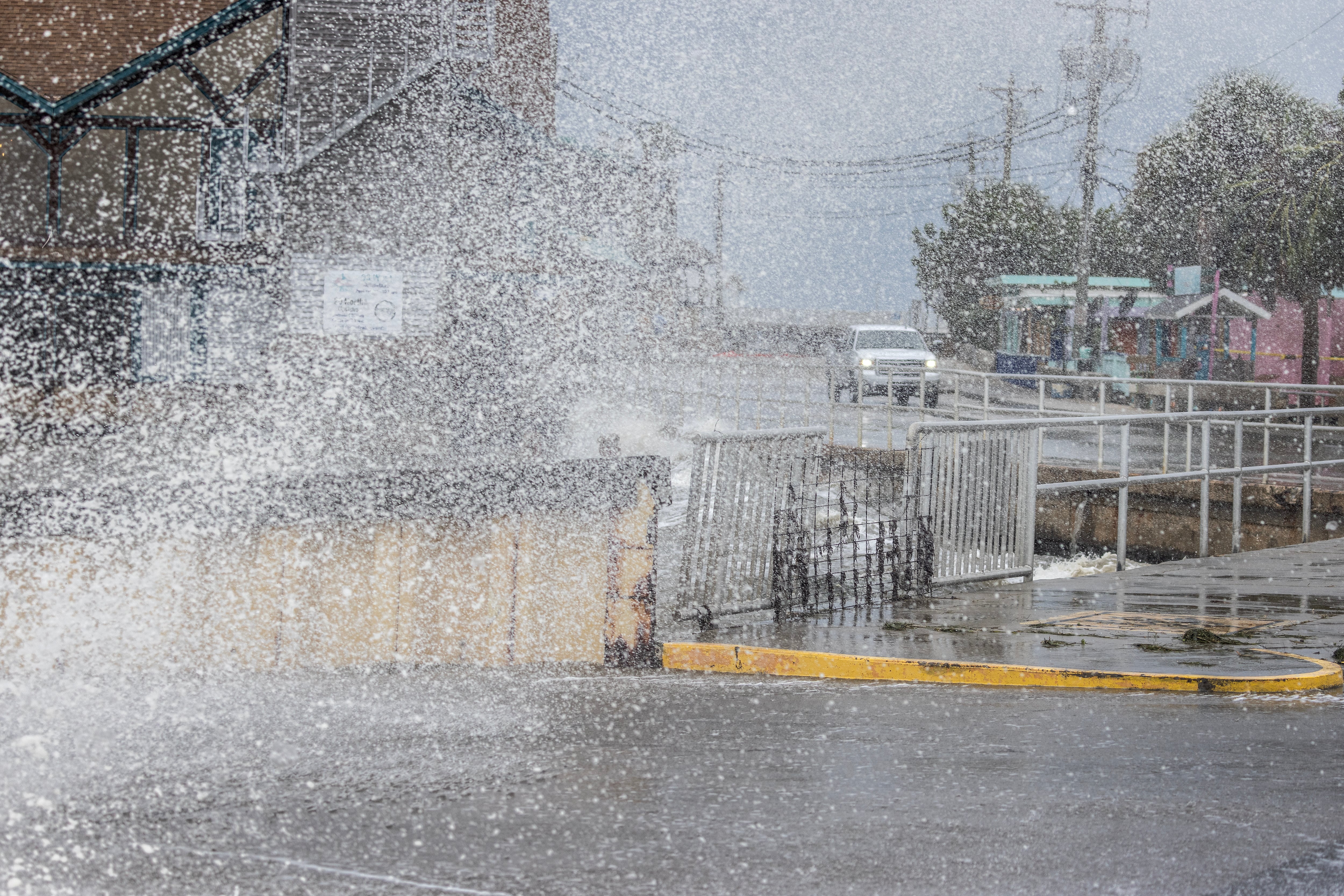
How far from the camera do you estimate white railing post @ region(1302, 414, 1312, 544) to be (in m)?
12.5

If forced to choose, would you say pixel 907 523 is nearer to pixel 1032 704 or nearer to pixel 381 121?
pixel 1032 704

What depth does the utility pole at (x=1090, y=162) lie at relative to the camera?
3834 cm

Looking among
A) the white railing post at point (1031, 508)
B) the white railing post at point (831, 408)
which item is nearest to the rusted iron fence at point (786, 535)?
the white railing post at point (1031, 508)

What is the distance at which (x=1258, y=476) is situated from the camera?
15.6 metres

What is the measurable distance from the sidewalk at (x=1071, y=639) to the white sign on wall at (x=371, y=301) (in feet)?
53.8

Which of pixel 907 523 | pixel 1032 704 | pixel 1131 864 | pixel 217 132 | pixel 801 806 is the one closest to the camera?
pixel 1131 864

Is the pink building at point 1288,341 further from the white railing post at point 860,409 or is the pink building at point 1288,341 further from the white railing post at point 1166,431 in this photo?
the white railing post at point 1166,431

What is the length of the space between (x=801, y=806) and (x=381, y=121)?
70.2ft

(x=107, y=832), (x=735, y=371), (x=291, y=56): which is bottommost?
(x=107, y=832)

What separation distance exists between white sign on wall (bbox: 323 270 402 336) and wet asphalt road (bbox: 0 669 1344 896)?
17852 mm

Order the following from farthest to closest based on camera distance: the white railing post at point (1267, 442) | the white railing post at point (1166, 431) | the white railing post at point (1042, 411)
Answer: the white railing post at point (1042, 411) → the white railing post at point (1267, 442) → the white railing post at point (1166, 431)

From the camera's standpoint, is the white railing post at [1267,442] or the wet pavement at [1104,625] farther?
the white railing post at [1267,442]

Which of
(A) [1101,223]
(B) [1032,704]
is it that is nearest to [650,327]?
(A) [1101,223]

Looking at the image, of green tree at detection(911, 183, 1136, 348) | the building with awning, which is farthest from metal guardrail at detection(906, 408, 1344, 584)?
green tree at detection(911, 183, 1136, 348)
